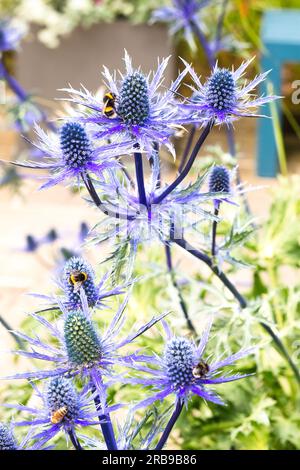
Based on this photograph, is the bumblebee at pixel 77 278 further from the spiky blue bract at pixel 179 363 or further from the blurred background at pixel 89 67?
the blurred background at pixel 89 67

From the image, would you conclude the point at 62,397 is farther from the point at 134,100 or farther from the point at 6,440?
the point at 134,100

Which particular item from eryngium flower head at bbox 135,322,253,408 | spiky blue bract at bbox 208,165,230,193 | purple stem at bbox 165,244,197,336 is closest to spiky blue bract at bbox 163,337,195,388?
eryngium flower head at bbox 135,322,253,408

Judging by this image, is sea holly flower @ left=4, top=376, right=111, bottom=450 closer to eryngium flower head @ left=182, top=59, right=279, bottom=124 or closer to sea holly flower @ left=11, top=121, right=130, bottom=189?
sea holly flower @ left=11, top=121, right=130, bottom=189

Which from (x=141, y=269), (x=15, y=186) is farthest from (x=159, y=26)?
(x=141, y=269)

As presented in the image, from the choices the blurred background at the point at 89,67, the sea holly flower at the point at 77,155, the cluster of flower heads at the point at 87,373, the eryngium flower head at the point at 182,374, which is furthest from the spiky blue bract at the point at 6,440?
the blurred background at the point at 89,67

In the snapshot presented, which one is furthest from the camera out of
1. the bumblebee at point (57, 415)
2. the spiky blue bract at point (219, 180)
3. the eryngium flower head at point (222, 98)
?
the spiky blue bract at point (219, 180)

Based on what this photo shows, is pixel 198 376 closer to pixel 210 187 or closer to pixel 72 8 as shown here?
pixel 210 187
